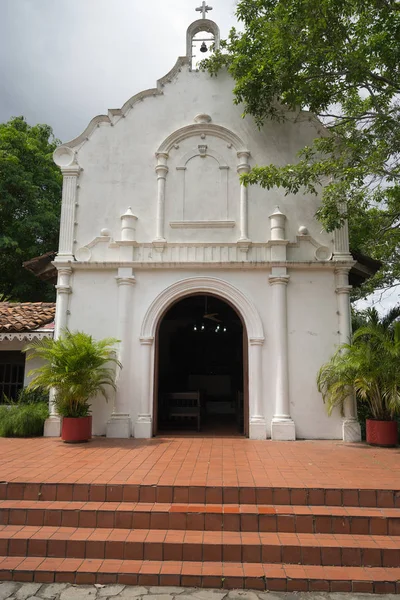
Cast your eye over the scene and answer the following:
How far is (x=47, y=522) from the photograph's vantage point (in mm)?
5047

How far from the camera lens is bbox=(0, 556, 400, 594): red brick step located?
13.4 feet

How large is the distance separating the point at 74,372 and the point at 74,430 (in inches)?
43.3

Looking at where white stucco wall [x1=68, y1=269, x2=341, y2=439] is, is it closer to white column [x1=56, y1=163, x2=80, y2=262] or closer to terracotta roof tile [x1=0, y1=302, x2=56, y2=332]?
white column [x1=56, y1=163, x2=80, y2=262]

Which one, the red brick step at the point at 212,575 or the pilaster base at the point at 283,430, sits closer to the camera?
the red brick step at the point at 212,575

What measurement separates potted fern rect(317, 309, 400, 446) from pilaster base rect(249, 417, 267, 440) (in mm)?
1325

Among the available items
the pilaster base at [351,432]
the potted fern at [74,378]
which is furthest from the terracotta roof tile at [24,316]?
the pilaster base at [351,432]

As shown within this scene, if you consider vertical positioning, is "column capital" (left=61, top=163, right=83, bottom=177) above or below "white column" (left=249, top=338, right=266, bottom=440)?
above

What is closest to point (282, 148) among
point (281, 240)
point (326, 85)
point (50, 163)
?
point (326, 85)

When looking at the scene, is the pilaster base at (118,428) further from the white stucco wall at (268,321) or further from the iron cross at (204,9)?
the iron cross at (204,9)

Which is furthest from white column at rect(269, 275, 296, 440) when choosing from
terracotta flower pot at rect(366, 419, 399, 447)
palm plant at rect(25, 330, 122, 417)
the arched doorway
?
the arched doorway

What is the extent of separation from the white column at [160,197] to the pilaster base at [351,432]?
5.23 metres

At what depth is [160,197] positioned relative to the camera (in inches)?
382

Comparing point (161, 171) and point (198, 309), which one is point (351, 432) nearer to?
point (161, 171)

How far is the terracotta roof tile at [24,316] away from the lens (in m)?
10.3
